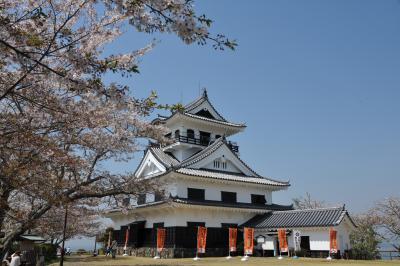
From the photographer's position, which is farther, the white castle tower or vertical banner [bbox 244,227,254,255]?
the white castle tower

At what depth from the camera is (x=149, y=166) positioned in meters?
29.9

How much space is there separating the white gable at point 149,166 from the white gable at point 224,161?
130 inches

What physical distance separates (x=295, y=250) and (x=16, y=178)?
746 inches

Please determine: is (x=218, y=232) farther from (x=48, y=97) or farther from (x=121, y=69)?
(x=121, y=69)

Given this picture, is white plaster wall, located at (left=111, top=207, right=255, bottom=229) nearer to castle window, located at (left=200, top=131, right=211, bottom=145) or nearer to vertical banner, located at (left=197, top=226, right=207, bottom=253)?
vertical banner, located at (left=197, top=226, right=207, bottom=253)

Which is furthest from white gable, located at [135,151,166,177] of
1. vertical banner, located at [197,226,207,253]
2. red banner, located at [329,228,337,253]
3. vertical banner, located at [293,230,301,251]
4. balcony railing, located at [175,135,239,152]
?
red banner, located at [329,228,337,253]

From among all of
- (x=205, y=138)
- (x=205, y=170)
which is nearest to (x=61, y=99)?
(x=205, y=170)

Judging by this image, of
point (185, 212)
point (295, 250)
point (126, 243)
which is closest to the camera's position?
point (295, 250)

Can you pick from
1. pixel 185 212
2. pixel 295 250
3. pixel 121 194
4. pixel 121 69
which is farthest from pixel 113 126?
pixel 295 250

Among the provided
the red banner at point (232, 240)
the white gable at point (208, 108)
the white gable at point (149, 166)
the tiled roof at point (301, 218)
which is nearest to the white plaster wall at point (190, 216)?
the tiled roof at point (301, 218)

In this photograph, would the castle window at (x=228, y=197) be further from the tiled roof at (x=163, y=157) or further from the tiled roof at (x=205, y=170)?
the tiled roof at (x=163, y=157)

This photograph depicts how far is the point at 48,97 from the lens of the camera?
7387mm

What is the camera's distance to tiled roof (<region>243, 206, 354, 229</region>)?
2273 cm

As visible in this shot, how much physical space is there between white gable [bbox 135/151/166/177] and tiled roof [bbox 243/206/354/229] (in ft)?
27.2
